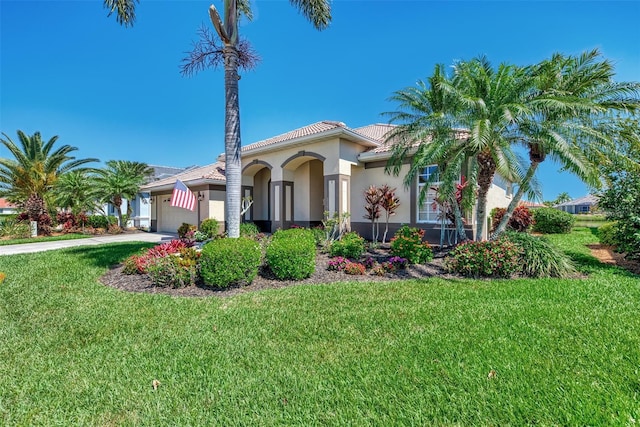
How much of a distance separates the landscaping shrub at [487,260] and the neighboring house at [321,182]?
137 inches

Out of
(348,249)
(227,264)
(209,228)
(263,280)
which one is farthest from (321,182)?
(227,264)

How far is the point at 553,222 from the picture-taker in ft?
58.3

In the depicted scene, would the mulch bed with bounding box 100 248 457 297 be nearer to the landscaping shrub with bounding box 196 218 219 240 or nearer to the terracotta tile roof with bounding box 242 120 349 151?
the terracotta tile roof with bounding box 242 120 349 151

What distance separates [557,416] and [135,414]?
3965 mm

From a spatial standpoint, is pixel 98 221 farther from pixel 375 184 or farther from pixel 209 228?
pixel 375 184

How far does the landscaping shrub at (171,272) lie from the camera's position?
272 inches

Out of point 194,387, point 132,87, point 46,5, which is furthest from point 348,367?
point 132,87

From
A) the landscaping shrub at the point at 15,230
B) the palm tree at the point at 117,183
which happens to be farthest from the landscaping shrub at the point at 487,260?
the landscaping shrub at the point at 15,230

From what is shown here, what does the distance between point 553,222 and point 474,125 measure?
575 inches

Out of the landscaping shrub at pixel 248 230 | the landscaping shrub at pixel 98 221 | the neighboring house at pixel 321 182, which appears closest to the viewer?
the neighboring house at pixel 321 182

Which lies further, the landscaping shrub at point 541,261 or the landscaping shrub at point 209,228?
the landscaping shrub at point 209,228

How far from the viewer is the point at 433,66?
10391mm

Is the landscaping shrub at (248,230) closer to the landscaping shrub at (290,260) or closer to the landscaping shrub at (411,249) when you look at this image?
the landscaping shrub at (290,260)

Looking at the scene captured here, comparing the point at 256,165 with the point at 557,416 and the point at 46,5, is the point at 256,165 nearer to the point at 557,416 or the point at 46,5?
the point at 46,5
